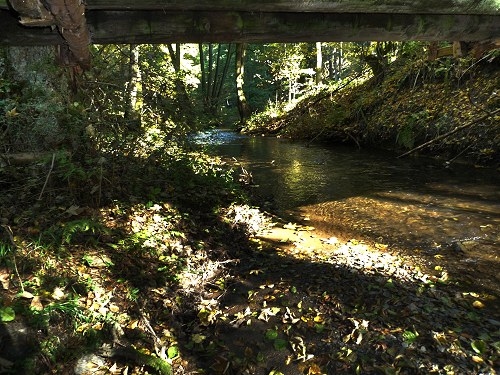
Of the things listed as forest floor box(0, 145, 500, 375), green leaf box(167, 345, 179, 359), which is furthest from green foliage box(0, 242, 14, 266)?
green leaf box(167, 345, 179, 359)

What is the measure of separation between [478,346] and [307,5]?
3478 mm

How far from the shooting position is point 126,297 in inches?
136

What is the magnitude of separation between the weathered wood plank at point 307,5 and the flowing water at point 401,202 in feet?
10.3

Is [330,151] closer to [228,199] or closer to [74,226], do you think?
[228,199]

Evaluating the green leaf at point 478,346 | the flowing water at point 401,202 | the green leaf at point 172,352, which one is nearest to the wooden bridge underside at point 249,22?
the green leaf at point 172,352

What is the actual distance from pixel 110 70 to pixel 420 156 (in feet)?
32.2

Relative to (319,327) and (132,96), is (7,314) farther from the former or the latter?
(132,96)

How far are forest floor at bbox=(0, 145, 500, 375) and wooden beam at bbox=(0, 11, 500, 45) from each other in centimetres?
180

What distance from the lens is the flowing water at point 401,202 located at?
5.29 meters

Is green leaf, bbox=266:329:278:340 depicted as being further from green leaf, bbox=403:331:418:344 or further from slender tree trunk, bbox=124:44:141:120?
slender tree trunk, bbox=124:44:141:120

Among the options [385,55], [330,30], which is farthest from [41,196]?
[385,55]

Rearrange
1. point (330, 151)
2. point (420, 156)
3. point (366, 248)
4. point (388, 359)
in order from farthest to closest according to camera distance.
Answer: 1. point (330, 151)
2. point (420, 156)
3. point (366, 248)
4. point (388, 359)

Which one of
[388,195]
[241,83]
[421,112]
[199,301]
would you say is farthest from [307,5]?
[241,83]

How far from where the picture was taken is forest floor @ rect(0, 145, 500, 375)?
288 cm
